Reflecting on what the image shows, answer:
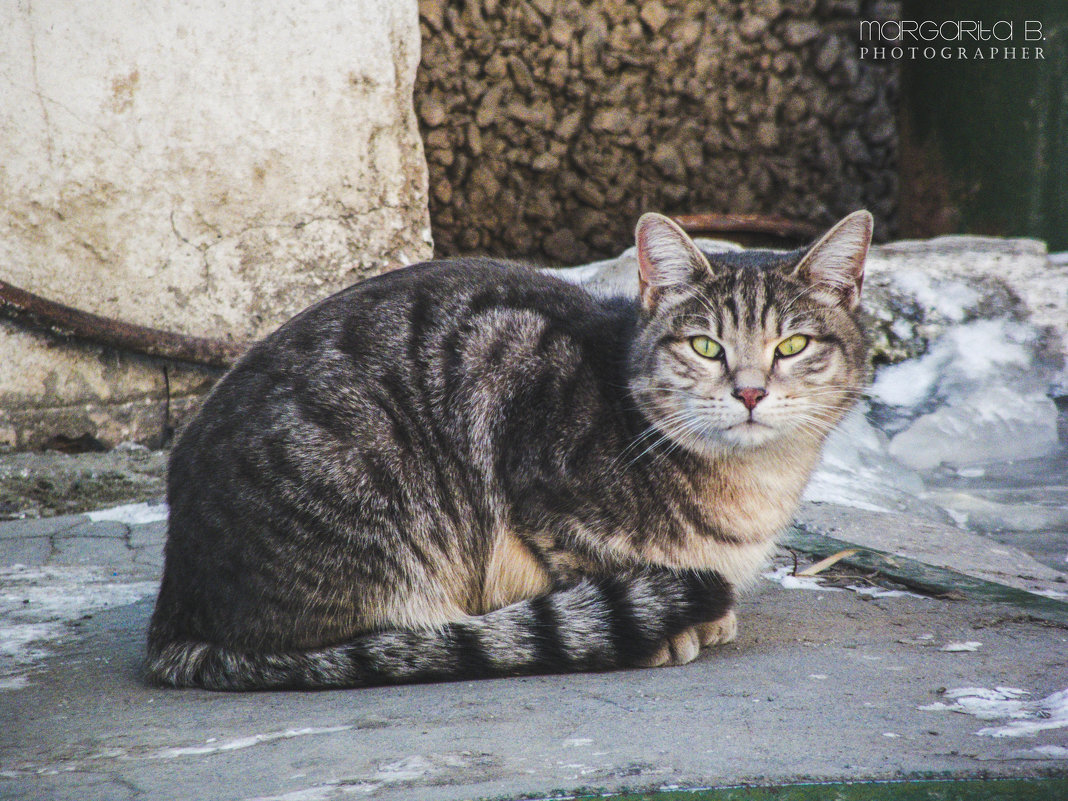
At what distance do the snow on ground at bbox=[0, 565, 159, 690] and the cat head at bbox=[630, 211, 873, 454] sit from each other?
65.5 inches

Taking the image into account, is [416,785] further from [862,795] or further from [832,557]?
[832,557]

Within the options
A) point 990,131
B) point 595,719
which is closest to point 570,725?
point 595,719

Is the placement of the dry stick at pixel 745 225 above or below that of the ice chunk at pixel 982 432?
above

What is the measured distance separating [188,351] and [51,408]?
633mm

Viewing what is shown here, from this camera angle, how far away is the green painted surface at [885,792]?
162 cm

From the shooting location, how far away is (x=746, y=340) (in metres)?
2.49

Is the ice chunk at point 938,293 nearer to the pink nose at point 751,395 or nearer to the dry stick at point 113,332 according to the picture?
the pink nose at point 751,395

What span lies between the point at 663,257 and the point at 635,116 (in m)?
3.97

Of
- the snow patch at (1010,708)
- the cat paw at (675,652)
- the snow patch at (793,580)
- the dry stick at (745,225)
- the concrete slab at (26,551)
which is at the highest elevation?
the dry stick at (745,225)

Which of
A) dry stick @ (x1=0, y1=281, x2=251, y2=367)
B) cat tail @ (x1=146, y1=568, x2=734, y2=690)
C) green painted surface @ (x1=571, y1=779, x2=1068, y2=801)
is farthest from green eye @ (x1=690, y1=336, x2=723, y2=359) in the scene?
dry stick @ (x1=0, y1=281, x2=251, y2=367)

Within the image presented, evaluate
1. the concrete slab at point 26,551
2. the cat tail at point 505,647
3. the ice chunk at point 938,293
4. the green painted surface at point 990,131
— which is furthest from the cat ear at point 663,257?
the green painted surface at point 990,131

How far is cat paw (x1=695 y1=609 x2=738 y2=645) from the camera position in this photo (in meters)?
2.50

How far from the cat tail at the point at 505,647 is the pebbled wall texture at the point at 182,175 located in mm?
2520

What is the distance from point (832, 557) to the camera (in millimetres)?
3088
